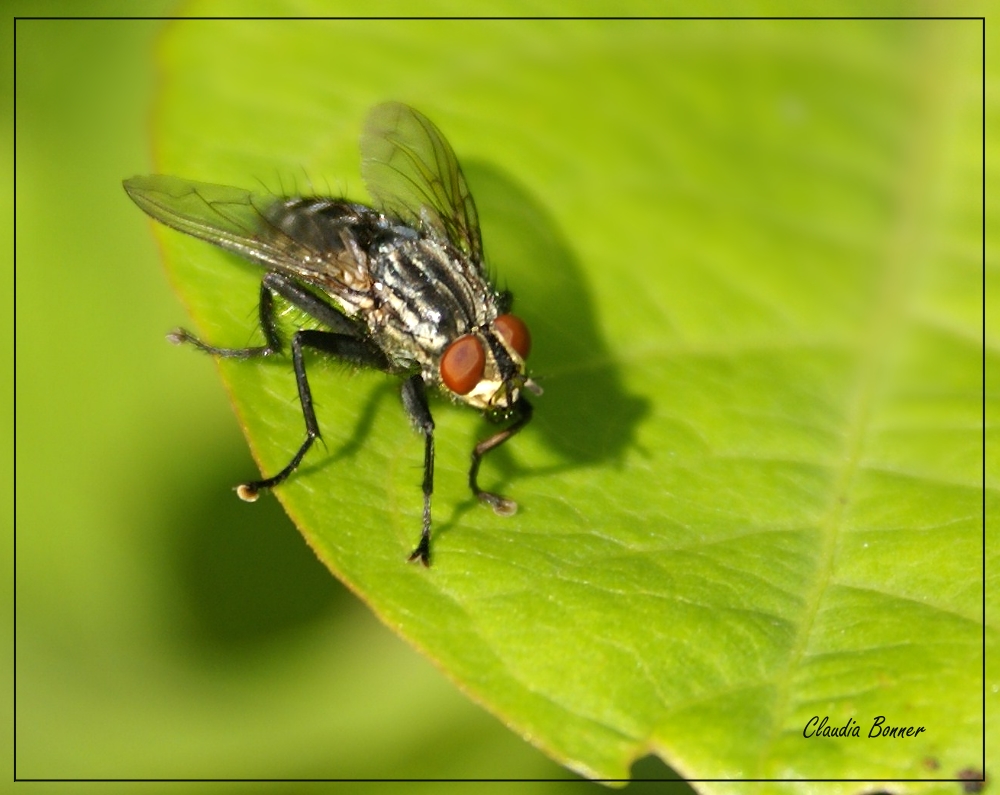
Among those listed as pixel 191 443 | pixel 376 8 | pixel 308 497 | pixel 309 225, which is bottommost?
pixel 191 443

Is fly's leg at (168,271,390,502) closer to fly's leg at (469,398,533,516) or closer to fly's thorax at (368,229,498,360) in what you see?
fly's thorax at (368,229,498,360)

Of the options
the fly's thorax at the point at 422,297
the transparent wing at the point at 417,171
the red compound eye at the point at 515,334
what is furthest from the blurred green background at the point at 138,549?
Answer: the red compound eye at the point at 515,334

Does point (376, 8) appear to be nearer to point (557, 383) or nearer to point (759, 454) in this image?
point (557, 383)

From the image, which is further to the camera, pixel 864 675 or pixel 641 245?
pixel 641 245

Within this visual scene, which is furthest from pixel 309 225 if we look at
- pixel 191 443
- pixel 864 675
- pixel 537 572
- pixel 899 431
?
pixel 864 675

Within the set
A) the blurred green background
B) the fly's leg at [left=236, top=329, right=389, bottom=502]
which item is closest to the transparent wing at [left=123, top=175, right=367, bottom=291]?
the fly's leg at [left=236, top=329, right=389, bottom=502]

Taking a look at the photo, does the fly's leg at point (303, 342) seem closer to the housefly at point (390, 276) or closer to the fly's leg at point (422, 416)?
the housefly at point (390, 276)

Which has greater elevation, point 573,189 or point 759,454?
point 573,189

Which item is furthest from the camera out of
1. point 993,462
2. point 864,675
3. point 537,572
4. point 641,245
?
point 641,245
